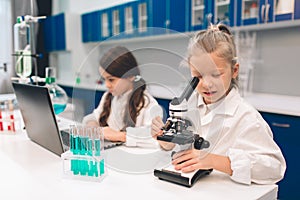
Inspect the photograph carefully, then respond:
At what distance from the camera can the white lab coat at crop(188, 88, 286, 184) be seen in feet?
2.68

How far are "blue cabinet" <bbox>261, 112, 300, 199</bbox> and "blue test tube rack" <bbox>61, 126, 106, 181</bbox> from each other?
1.47m

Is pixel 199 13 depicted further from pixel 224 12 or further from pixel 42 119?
pixel 42 119

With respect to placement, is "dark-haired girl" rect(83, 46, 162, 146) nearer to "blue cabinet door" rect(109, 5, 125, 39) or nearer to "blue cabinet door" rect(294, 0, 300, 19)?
"blue cabinet door" rect(294, 0, 300, 19)

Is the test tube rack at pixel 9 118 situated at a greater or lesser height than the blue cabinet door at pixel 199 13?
lesser

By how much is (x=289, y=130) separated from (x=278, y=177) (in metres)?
1.21

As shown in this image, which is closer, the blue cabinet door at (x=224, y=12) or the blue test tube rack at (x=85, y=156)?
the blue test tube rack at (x=85, y=156)

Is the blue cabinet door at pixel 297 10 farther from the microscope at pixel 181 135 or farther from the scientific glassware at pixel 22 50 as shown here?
the scientific glassware at pixel 22 50

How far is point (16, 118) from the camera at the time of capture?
151 cm

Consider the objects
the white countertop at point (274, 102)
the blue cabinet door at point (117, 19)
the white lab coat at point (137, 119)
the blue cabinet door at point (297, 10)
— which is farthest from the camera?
the blue cabinet door at point (117, 19)

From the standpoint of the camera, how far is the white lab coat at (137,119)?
1.10 metres

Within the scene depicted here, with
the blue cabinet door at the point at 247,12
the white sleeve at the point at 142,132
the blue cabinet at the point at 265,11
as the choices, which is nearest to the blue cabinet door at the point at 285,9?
the blue cabinet at the point at 265,11

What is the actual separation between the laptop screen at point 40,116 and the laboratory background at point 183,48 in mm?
114

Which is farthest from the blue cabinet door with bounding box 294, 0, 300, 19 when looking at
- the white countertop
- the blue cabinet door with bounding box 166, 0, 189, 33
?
the blue cabinet door with bounding box 166, 0, 189, 33

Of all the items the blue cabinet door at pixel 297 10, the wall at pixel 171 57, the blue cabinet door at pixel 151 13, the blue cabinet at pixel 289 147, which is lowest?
the blue cabinet at pixel 289 147
